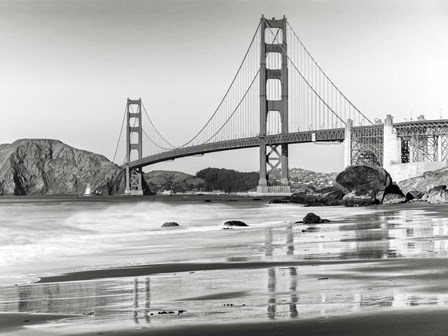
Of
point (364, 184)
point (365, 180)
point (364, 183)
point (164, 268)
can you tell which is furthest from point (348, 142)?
point (164, 268)

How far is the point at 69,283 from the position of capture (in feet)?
33.5

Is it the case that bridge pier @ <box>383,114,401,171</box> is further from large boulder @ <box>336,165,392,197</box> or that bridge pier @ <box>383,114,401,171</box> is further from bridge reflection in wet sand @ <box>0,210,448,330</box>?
bridge reflection in wet sand @ <box>0,210,448,330</box>

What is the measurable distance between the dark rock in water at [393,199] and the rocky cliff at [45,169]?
427 ft

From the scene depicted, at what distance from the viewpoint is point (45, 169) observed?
19175 centimetres

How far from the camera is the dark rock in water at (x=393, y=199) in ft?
148

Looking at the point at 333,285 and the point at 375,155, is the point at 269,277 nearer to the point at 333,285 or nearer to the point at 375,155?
the point at 333,285

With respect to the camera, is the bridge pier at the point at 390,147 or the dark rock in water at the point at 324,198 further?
the bridge pier at the point at 390,147

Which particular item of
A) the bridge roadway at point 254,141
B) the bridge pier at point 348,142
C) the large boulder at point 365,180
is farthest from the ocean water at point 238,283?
the bridge roadway at point 254,141

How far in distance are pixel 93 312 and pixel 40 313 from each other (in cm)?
51

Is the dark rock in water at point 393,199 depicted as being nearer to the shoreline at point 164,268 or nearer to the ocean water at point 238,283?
the ocean water at point 238,283

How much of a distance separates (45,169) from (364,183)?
152028 millimetres

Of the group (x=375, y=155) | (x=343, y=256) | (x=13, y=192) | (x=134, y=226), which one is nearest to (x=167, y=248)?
(x=343, y=256)

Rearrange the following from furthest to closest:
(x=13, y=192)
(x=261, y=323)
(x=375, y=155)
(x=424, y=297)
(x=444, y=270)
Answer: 1. (x=13, y=192)
2. (x=375, y=155)
3. (x=444, y=270)
4. (x=424, y=297)
5. (x=261, y=323)

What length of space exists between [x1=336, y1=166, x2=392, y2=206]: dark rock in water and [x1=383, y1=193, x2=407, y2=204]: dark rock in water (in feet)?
1.06
